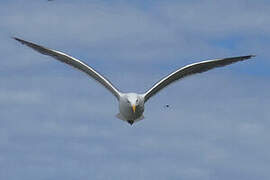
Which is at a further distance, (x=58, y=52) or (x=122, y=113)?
(x=58, y=52)

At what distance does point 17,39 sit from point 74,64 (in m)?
4.97

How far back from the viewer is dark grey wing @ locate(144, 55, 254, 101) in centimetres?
5593

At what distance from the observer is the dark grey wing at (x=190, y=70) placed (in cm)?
5593

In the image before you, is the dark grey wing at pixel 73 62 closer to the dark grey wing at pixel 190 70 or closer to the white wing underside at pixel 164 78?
the white wing underside at pixel 164 78

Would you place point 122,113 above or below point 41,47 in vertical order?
below

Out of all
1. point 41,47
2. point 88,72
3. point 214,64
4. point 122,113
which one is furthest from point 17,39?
point 214,64

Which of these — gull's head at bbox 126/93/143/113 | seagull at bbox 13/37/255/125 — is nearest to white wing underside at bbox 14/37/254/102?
seagull at bbox 13/37/255/125

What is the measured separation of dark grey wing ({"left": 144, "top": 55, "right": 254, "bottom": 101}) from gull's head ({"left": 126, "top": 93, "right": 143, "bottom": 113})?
368 cm

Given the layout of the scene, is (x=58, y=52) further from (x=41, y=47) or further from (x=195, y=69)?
(x=195, y=69)

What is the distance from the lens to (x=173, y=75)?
5631cm

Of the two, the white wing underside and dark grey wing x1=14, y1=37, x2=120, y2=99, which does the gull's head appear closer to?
the white wing underside

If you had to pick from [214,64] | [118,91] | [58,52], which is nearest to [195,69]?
[214,64]

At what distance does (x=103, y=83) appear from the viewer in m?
56.6

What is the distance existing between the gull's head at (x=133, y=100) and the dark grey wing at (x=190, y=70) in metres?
3.68
